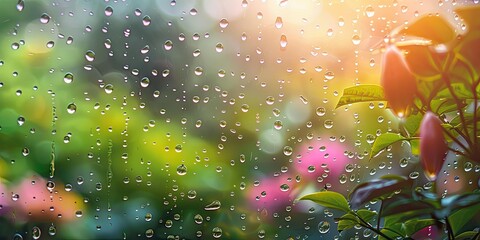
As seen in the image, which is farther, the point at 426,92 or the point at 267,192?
the point at 267,192

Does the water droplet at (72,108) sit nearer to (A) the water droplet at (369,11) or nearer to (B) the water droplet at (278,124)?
(B) the water droplet at (278,124)

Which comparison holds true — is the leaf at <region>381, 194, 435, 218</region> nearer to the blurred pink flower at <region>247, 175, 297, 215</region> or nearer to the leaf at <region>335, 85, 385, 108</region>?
the leaf at <region>335, 85, 385, 108</region>

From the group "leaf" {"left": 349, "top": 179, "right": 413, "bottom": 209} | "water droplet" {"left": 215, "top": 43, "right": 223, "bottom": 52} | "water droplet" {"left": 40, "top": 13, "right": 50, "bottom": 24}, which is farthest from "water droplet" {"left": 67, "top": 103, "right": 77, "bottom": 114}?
"leaf" {"left": 349, "top": 179, "right": 413, "bottom": 209}

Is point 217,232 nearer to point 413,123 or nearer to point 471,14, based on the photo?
point 413,123

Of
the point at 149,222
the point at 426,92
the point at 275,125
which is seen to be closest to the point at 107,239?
the point at 149,222

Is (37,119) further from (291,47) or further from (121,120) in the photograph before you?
(291,47)

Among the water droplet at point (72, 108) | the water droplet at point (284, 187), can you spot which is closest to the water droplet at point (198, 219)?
the water droplet at point (284, 187)
